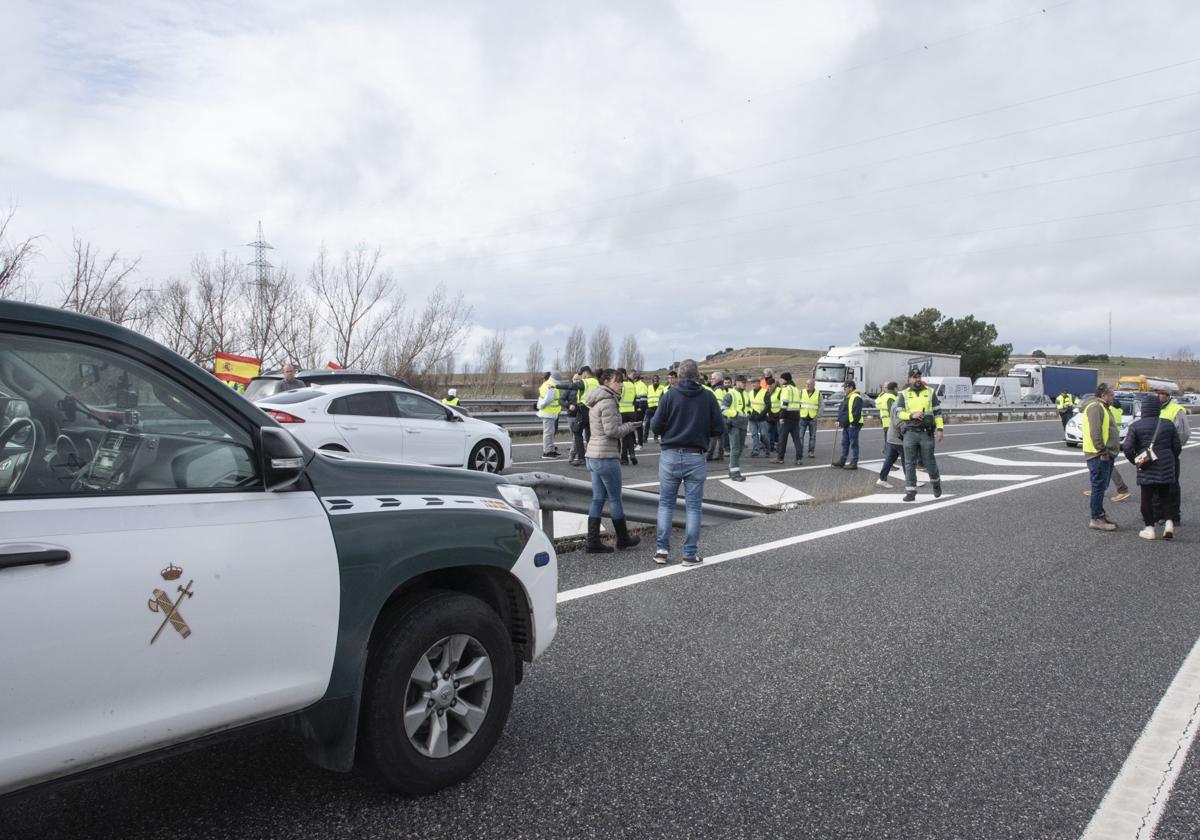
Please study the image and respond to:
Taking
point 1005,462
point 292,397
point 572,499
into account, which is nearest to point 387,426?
point 292,397

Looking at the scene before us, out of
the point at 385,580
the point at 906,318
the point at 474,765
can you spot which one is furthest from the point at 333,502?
the point at 906,318

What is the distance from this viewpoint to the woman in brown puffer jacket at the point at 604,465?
768 centimetres

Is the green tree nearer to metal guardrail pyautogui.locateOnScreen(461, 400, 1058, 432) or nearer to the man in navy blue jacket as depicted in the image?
metal guardrail pyautogui.locateOnScreen(461, 400, 1058, 432)

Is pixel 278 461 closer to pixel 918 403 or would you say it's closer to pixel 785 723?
pixel 785 723

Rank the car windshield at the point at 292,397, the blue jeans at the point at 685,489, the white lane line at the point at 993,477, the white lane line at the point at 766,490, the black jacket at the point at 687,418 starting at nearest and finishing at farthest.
Result: the blue jeans at the point at 685,489 → the black jacket at the point at 687,418 → the car windshield at the point at 292,397 → the white lane line at the point at 766,490 → the white lane line at the point at 993,477

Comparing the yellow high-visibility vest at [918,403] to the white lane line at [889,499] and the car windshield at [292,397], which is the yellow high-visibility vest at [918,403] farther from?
the car windshield at [292,397]

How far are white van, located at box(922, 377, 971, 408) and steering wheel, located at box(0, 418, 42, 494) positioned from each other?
46.6 metres

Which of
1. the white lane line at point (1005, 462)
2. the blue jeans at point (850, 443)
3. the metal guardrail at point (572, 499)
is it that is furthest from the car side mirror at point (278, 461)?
the white lane line at point (1005, 462)

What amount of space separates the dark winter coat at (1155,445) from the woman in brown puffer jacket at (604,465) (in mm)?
5829

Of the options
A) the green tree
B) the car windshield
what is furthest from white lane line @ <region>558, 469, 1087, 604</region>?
the green tree

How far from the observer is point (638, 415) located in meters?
18.8

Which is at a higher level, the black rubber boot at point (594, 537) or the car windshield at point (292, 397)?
the car windshield at point (292, 397)

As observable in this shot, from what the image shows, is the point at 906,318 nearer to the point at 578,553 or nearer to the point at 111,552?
the point at 578,553

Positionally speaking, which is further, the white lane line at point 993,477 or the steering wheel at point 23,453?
the white lane line at point 993,477
